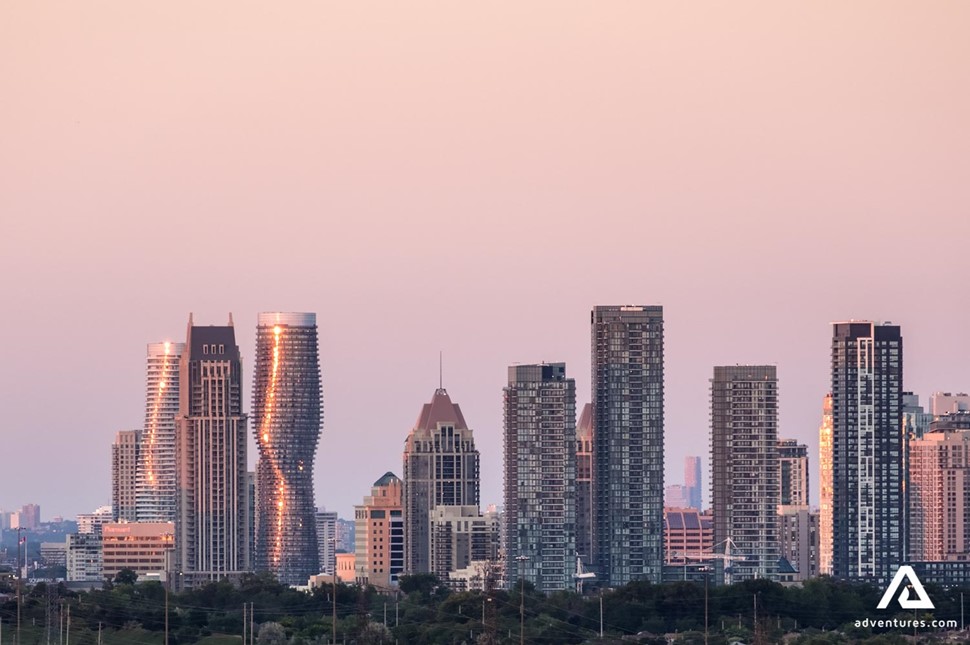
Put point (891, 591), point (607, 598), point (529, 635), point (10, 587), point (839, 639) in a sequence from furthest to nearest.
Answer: point (10, 587) → point (607, 598) → point (891, 591) → point (529, 635) → point (839, 639)

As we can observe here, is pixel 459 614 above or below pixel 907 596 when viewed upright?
below

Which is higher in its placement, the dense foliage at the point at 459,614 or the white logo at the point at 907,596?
the white logo at the point at 907,596

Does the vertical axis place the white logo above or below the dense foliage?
above

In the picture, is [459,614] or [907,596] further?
[907,596]

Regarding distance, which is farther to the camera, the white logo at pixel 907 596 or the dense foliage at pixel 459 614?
the dense foliage at pixel 459 614

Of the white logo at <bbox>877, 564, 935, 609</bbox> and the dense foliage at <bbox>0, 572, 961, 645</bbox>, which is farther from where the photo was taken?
the dense foliage at <bbox>0, 572, 961, 645</bbox>

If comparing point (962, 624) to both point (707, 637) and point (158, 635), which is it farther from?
point (158, 635)

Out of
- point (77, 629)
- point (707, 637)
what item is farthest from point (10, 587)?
point (707, 637)

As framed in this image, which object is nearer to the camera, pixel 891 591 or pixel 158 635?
pixel 158 635
